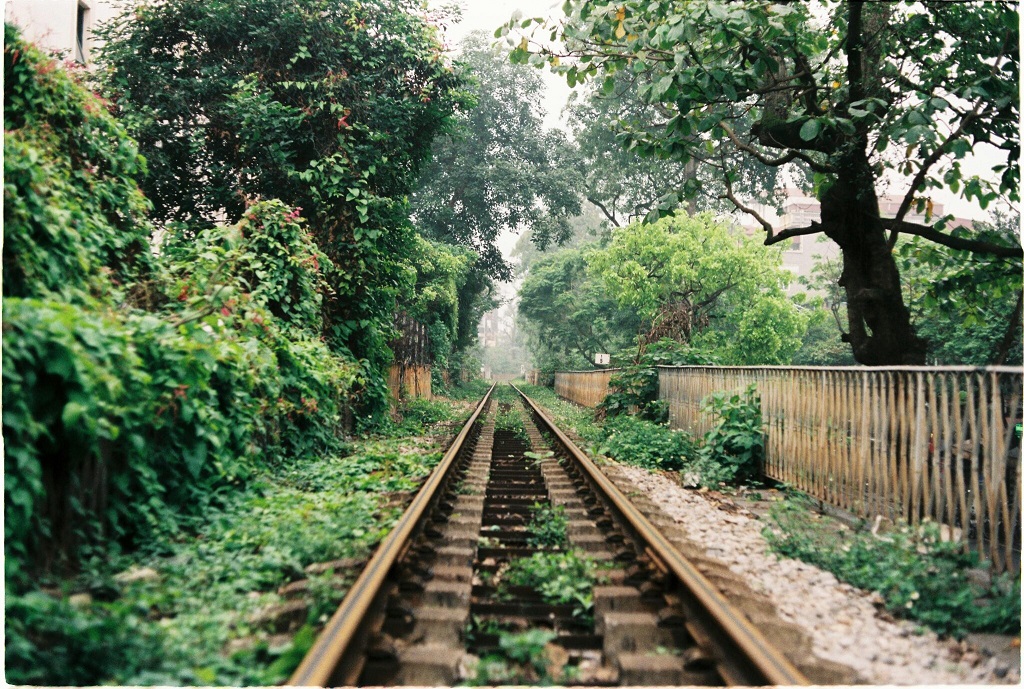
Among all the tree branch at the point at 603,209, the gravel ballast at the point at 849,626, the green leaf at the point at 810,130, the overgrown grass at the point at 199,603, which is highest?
the tree branch at the point at 603,209

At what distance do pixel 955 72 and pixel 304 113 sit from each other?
8.79 metres

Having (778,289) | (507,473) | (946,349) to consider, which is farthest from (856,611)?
(946,349)

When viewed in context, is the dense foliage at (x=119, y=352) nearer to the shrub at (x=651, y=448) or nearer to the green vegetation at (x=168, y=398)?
the green vegetation at (x=168, y=398)

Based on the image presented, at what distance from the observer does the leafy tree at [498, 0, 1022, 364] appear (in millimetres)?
5949

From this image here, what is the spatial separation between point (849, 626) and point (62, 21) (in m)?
11.6

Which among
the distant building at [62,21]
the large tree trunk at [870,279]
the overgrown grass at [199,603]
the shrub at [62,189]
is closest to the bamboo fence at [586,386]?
the large tree trunk at [870,279]

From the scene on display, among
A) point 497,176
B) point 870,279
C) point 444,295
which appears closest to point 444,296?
point 444,295

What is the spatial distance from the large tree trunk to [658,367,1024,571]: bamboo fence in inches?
51.1

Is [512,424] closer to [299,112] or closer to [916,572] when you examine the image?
[299,112]

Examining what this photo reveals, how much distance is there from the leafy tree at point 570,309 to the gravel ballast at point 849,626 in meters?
28.4

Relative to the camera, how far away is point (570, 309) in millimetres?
37594

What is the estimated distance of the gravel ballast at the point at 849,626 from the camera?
2.99 metres

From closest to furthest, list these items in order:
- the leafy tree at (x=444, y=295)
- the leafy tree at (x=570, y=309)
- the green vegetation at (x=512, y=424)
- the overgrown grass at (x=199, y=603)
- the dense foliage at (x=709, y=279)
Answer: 1. the overgrown grass at (x=199, y=603)
2. the green vegetation at (x=512, y=424)
3. the leafy tree at (x=444, y=295)
4. the dense foliage at (x=709, y=279)
5. the leafy tree at (x=570, y=309)

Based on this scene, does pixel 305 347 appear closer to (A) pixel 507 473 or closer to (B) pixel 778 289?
(A) pixel 507 473
